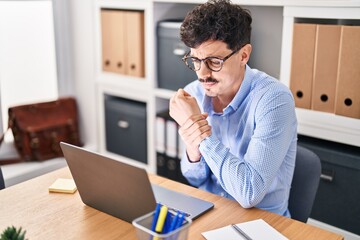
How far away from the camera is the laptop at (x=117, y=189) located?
42.4 inches

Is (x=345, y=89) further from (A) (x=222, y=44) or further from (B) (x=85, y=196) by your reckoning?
(B) (x=85, y=196)

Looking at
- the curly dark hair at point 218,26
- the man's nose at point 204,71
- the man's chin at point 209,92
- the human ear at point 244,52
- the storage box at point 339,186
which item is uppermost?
the curly dark hair at point 218,26

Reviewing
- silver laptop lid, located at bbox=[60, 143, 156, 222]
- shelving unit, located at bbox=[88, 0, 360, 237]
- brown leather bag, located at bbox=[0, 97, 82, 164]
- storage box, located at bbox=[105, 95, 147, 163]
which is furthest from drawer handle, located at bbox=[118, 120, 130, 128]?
silver laptop lid, located at bbox=[60, 143, 156, 222]

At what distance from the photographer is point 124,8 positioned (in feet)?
8.69

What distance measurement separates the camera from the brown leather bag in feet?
8.96

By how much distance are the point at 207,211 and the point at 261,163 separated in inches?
8.5

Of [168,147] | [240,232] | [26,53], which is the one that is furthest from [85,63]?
[240,232]

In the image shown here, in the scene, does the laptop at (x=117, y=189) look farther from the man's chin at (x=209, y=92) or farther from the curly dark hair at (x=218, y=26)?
the curly dark hair at (x=218, y=26)

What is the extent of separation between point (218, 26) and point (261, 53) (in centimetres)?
106

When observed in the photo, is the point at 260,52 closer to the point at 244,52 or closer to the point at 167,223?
the point at 244,52

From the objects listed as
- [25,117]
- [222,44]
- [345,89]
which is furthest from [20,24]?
[345,89]

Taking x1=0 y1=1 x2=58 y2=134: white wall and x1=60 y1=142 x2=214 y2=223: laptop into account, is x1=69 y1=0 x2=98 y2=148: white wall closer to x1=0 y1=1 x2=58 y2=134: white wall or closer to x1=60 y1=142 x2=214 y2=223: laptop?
x1=0 y1=1 x2=58 y2=134: white wall

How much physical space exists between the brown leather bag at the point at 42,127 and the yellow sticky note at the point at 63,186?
1.32m

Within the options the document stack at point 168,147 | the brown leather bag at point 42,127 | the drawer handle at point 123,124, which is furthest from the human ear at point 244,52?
the brown leather bag at point 42,127
